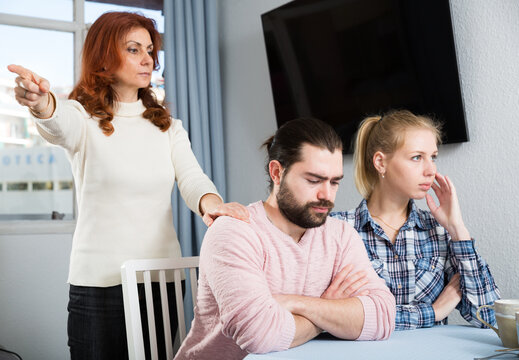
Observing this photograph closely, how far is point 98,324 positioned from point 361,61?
4.88ft

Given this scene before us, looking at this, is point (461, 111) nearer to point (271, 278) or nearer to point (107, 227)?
point (271, 278)

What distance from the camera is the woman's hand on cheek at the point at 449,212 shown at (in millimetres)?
1514

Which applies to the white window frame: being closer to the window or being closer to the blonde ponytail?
the window

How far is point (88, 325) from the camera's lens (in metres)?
1.57

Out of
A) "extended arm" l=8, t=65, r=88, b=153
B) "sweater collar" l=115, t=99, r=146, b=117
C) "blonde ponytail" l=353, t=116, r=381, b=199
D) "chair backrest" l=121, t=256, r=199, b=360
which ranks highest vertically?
"sweater collar" l=115, t=99, r=146, b=117

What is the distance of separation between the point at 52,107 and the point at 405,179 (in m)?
0.99

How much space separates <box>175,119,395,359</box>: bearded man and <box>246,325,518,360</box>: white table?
0.10 ft

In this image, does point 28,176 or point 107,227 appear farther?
point 28,176

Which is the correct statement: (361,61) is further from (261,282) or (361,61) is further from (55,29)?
(55,29)

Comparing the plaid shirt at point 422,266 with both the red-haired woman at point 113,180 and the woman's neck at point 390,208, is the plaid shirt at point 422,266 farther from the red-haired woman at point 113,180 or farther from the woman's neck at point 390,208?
the red-haired woman at point 113,180

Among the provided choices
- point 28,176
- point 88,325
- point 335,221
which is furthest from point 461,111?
point 28,176

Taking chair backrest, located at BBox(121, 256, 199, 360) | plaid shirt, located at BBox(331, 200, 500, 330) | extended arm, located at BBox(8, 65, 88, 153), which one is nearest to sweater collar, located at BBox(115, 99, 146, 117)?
extended arm, located at BBox(8, 65, 88, 153)

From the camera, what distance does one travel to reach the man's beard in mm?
1292

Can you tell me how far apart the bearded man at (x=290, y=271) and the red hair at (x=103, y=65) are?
0.55m
